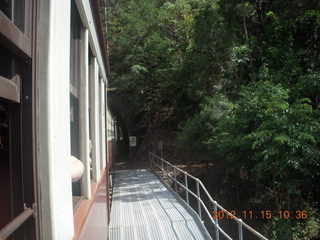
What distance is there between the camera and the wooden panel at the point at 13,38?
2.67ft

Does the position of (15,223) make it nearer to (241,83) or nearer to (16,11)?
(16,11)

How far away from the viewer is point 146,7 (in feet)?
56.4

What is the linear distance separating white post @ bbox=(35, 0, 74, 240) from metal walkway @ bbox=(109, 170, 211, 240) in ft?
13.0

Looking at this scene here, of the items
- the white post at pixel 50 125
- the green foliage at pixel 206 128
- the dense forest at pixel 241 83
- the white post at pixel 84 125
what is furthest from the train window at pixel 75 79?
the green foliage at pixel 206 128

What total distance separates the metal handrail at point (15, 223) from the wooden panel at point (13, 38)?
0.56 metres

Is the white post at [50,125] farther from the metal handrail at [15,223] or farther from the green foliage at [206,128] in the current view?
the green foliage at [206,128]

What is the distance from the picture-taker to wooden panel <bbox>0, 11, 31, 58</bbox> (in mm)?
815

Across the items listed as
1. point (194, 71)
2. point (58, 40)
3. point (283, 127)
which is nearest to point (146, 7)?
point (194, 71)

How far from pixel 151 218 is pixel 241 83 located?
6.63 m

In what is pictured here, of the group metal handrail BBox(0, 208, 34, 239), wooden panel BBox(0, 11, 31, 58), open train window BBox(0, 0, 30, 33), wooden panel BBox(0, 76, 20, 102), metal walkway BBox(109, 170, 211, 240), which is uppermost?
open train window BBox(0, 0, 30, 33)

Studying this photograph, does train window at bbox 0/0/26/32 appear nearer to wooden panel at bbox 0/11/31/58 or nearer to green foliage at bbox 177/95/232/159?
wooden panel at bbox 0/11/31/58
